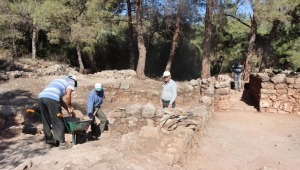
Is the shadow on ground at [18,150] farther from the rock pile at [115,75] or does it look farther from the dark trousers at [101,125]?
the rock pile at [115,75]

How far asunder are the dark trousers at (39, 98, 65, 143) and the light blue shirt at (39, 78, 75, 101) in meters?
0.08

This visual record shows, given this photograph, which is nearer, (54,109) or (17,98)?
(54,109)

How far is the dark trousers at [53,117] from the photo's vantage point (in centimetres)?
461

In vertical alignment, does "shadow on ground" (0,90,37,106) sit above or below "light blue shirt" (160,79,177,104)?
below

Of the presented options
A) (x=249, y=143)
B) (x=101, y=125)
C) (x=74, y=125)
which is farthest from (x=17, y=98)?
(x=249, y=143)

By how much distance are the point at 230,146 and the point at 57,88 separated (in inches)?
147

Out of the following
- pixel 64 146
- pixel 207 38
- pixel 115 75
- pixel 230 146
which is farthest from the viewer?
pixel 115 75

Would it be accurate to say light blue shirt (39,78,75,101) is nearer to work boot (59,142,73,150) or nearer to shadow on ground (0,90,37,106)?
work boot (59,142,73,150)

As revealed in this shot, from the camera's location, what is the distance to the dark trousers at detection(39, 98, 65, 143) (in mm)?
4606

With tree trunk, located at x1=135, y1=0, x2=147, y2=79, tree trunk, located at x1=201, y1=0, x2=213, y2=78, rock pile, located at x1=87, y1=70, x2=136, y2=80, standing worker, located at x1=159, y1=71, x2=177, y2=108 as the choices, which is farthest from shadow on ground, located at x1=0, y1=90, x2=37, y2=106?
tree trunk, located at x1=201, y1=0, x2=213, y2=78

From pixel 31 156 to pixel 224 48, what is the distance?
1925cm

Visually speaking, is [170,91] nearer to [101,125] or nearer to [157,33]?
[101,125]

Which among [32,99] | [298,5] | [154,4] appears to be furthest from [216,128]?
[298,5]

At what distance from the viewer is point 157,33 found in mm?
21469
